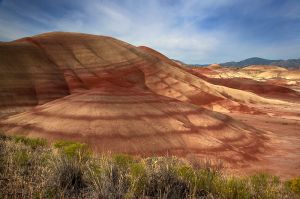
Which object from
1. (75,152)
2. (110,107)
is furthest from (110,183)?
(110,107)

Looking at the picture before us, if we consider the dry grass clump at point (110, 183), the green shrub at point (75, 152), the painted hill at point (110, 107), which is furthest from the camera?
the painted hill at point (110, 107)

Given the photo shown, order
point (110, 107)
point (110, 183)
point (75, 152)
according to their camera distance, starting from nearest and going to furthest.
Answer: point (110, 183)
point (75, 152)
point (110, 107)

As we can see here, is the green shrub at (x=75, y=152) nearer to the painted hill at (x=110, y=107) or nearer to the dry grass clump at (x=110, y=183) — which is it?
the dry grass clump at (x=110, y=183)

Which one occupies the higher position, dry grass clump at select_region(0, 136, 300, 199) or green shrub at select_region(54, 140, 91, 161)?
dry grass clump at select_region(0, 136, 300, 199)

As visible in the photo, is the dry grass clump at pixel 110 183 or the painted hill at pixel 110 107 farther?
the painted hill at pixel 110 107

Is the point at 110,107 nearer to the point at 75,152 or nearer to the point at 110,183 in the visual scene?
the point at 75,152

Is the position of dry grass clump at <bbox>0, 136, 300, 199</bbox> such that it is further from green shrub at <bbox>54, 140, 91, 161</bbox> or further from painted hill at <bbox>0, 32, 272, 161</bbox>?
painted hill at <bbox>0, 32, 272, 161</bbox>

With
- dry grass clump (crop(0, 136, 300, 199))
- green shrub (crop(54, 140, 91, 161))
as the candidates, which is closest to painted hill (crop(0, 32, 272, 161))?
green shrub (crop(54, 140, 91, 161))

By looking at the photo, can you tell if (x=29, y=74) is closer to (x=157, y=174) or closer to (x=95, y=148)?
(x=95, y=148)

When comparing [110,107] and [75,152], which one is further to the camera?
[110,107]

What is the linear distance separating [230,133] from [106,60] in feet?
123

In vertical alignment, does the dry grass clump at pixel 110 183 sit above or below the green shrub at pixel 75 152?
above

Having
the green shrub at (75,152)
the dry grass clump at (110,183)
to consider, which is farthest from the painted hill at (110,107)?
the dry grass clump at (110,183)

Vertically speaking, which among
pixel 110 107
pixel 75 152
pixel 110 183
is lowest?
pixel 75 152
